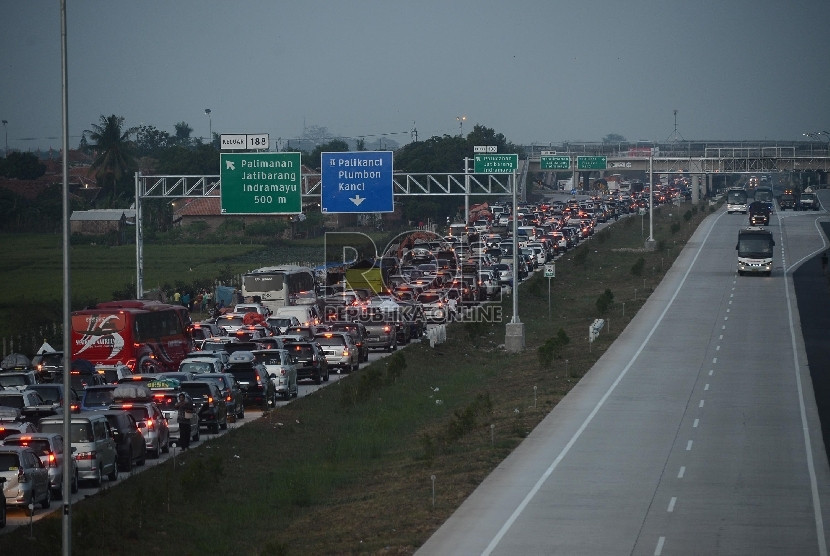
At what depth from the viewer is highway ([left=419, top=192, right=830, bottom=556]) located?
21.6 metres

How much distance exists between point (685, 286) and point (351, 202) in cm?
2127

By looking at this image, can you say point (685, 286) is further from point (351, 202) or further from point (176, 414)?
point (176, 414)

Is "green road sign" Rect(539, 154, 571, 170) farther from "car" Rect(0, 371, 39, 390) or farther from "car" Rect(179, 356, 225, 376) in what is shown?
"car" Rect(0, 371, 39, 390)

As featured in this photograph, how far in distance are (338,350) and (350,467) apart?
17292mm

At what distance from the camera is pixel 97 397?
31219mm

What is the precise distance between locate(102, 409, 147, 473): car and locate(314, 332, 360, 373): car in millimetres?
19448

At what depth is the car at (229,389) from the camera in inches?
1353

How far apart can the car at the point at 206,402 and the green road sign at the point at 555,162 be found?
302 feet

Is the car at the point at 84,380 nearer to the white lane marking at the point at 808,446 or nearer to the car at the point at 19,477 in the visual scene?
the car at the point at 19,477

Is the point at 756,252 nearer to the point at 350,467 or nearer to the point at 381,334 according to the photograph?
the point at 381,334

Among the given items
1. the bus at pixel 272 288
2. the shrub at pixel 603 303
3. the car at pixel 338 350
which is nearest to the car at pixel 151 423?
the car at pixel 338 350

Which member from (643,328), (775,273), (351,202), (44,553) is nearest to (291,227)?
(775,273)

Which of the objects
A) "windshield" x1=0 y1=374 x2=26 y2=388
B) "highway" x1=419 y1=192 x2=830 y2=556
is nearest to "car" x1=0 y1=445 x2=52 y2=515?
"highway" x1=419 y1=192 x2=830 y2=556

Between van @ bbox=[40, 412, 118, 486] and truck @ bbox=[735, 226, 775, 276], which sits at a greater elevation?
truck @ bbox=[735, 226, 775, 276]
